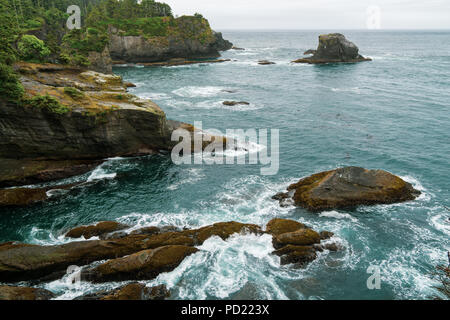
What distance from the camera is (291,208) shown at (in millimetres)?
30969

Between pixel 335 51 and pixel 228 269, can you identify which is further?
pixel 335 51

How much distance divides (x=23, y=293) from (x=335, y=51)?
438 feet

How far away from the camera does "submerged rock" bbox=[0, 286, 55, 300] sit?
722 inches

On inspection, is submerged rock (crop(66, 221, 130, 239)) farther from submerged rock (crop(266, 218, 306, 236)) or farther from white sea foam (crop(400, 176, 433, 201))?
white sea foam (crop(400, 176, 433, 201))

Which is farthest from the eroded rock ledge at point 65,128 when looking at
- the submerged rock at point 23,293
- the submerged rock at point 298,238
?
the submerged rock at point 298,238

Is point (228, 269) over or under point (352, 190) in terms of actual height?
under

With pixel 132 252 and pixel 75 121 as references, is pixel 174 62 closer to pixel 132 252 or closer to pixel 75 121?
pixel 75 121

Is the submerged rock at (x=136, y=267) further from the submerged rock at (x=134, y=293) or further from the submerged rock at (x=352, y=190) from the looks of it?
the submerged rock at (x=352, y=190)

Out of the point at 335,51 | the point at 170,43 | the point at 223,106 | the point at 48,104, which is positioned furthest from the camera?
the point at 170,43

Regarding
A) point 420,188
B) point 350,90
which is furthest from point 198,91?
point 420,188

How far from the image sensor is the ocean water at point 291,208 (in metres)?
22.4

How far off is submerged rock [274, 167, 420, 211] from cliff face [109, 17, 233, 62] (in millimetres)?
111761

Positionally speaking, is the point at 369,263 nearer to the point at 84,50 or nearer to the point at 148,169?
the point at 148,169

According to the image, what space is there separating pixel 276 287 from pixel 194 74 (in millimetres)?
90904
